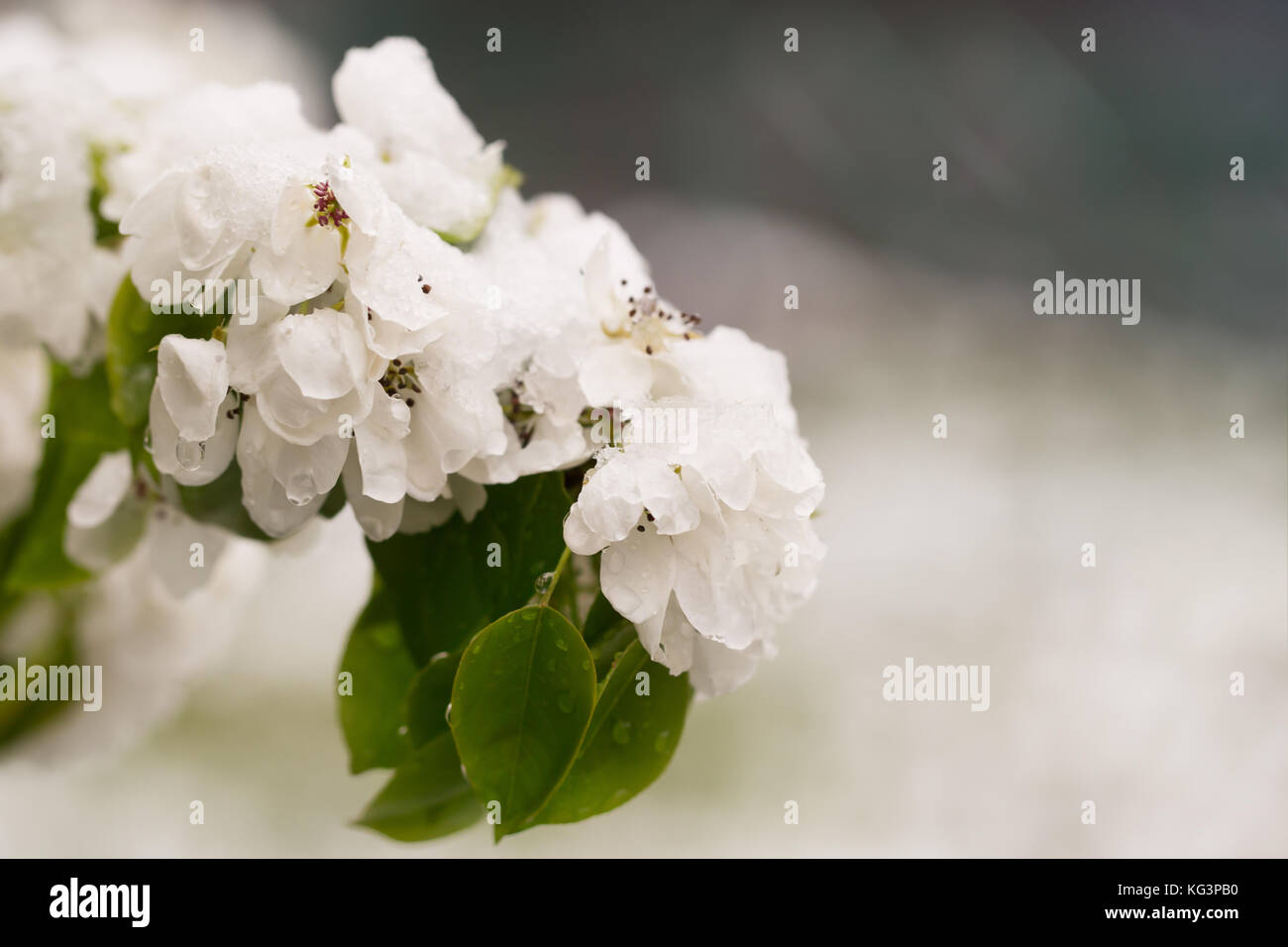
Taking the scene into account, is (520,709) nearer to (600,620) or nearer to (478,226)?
(600,620)

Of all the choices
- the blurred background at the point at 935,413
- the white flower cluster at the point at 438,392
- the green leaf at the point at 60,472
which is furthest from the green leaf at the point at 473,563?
the blurred background at the point at 935,413

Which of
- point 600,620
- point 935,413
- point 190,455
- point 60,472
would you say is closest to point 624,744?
point 600,620

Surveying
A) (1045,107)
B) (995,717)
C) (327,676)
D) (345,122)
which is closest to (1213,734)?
(995,717)

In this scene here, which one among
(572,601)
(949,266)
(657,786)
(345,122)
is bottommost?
(657,786)

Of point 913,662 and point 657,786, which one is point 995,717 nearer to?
point 913,662

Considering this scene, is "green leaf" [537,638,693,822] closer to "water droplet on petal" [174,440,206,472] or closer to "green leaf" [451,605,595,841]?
"green leaf" [451,605,595,841]

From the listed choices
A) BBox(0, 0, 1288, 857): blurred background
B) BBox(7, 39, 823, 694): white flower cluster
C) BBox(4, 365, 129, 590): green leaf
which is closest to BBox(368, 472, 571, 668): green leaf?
BBox(7, 39, 823, 694): white flower cluster
